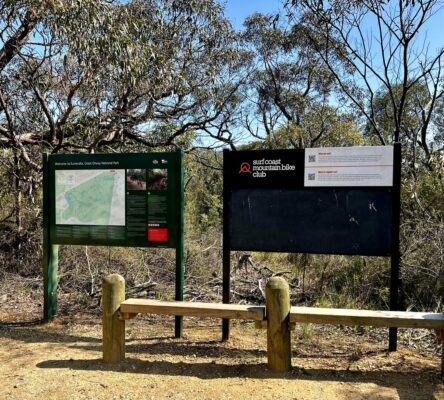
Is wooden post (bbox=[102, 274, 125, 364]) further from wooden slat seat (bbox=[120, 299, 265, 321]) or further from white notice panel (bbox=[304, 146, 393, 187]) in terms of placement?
white notice panel (bbox=[304, 146, 393, 187])

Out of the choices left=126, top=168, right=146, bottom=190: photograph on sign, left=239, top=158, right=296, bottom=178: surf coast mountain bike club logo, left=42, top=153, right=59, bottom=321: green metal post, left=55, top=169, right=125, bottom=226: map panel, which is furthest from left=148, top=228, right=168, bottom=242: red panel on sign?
left=42, top=153, right=59, bottom=321: green metal post

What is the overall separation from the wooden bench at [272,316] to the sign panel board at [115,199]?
0.88 m

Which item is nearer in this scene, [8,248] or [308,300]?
[308,300]

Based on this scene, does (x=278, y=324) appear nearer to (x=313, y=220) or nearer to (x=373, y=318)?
(x=373, y=318)

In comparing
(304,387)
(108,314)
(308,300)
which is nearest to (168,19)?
(308,300)

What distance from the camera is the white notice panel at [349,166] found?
4.43 m

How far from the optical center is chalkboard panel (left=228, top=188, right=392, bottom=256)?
177 inches

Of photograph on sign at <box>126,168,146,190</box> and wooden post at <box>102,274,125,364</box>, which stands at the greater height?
photograph on sign at <box>126,168,146,190</box>

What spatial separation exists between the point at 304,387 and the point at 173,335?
1851 mm

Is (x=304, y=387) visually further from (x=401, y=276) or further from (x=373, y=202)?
(x=401, y=276)

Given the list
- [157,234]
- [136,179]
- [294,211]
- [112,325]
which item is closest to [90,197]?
[136,179]

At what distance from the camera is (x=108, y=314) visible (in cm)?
420

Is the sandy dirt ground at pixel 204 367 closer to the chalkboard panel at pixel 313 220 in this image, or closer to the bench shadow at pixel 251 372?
the bench shadow at pixel 251 372

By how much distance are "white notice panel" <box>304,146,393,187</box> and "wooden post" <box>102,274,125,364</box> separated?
6.97 feet
